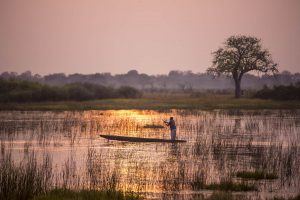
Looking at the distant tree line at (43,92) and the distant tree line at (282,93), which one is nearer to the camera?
the distant tree line at (43,92)

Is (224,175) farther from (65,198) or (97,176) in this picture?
(65,198)

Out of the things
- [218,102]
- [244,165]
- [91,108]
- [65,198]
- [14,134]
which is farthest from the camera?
[218,102]

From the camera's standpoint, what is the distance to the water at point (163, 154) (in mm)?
19500

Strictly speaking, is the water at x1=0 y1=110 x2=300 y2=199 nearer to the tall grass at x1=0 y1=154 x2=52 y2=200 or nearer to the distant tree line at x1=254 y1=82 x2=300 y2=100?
the tall grass at x1=0 y1=154 x2=52 y2=200

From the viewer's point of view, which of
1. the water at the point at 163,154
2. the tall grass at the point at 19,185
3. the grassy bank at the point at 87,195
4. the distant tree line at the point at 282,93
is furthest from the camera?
the distant tree line at the point at 282,93

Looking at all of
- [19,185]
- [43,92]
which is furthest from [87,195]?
[43,92]

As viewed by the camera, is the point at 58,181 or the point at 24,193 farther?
the point at 58,181

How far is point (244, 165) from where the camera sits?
23.8 m

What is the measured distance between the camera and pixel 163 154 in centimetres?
2795

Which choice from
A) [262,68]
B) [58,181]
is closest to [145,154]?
[58,181]

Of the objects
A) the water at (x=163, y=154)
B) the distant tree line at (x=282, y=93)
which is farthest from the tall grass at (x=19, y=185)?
the distant tree line at (x=282, y=93)

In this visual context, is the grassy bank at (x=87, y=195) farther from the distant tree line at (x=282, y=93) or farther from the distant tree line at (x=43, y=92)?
the distant tree line at (x=282, y=93)

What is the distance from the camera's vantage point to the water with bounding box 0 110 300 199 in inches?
768

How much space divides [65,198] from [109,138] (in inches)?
680
